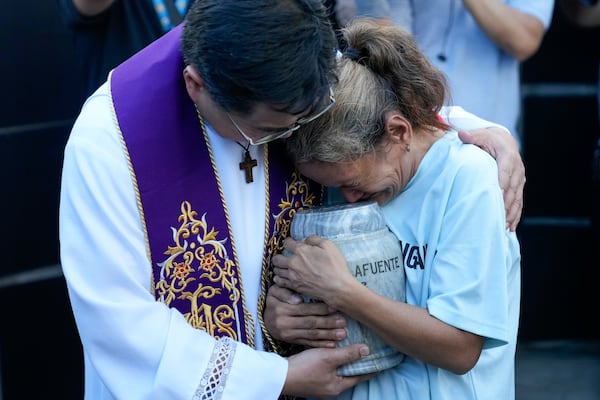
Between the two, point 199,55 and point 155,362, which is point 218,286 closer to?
point 155,362

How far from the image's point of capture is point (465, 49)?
155 inches

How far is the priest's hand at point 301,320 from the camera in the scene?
259 centimetres

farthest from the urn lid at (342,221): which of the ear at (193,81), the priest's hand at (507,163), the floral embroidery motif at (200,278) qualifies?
the ear at (193,81)

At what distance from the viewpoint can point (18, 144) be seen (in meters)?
4.29

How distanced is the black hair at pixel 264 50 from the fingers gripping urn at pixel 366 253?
14.7 inches

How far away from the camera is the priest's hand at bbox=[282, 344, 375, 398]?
260cm

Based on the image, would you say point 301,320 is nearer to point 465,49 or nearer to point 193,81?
point 193,81

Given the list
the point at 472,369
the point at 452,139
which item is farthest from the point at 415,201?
the point at 472,369

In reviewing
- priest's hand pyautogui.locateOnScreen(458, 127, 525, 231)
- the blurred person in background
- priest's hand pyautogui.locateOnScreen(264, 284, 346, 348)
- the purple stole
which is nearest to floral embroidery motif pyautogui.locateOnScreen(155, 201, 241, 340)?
the purple stole

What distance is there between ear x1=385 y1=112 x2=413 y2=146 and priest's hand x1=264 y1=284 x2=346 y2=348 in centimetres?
44

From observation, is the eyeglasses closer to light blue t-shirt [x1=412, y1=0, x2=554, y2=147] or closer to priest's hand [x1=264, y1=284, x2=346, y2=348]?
priest's hand [x1=264, y1=284, x2=346, y2=348]

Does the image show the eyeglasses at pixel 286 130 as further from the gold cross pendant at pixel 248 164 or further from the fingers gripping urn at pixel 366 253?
the fingers gripping urn at pixel 366 253

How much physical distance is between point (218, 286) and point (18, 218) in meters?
1.88

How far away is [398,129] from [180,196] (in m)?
0.55
